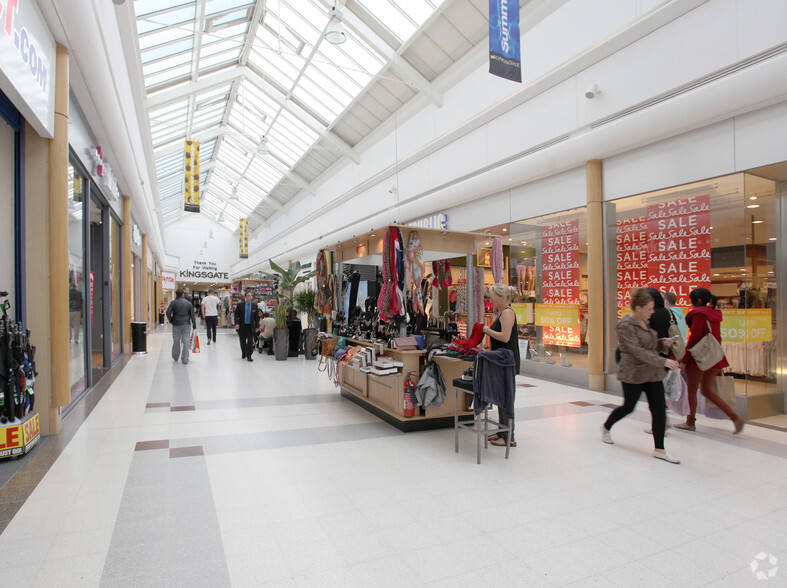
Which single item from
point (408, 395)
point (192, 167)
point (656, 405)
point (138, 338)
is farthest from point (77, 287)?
point (192, 167)

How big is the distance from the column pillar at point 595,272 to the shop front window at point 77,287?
6.69m

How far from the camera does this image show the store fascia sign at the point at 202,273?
35438mm

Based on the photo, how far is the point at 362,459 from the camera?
3.73 m

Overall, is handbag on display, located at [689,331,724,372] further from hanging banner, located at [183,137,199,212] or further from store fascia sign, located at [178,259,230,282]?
store fascia sign, located at [178,259,230,282]

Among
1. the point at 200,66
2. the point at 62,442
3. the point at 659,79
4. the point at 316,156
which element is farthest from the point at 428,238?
the point at 316,156

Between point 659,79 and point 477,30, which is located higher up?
point 477,30

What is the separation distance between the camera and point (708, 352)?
4383 millimetres

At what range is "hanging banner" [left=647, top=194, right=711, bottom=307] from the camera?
5.44 m

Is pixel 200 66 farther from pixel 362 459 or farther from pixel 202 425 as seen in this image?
pixel 362 459

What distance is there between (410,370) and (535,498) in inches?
73.2

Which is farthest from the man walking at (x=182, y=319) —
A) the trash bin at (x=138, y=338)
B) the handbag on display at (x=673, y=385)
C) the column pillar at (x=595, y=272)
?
the handbag on display at (x=673, y=385)

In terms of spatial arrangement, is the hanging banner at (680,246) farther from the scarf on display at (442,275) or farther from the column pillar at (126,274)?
the column pillar at (126,274)

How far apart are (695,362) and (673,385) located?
0.39 meters

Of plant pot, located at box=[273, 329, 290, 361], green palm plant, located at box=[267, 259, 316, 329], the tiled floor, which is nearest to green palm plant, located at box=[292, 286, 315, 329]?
green palm plant, located at box=[267, 259, 316, 329]
